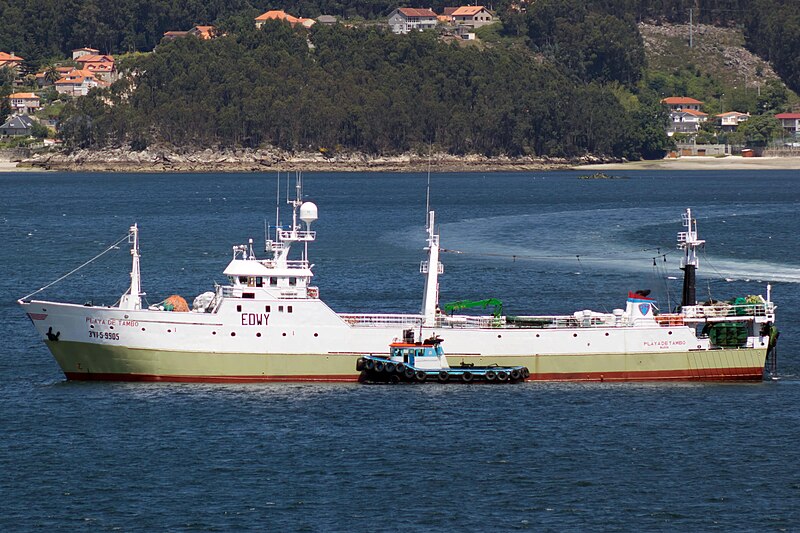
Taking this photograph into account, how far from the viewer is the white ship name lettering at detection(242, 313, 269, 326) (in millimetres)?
57312

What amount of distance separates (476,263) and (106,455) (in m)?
60.2

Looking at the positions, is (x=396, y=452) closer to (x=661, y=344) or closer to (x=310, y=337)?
(x=310, y=337)

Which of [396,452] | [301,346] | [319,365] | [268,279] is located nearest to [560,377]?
[319,365]

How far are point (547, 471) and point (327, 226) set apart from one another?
9823 cm

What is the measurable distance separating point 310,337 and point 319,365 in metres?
1.31

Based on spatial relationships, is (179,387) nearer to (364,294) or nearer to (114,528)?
(114,528)

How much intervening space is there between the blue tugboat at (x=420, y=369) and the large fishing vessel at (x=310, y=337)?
1.57 feet

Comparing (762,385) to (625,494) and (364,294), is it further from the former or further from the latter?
(364,294)

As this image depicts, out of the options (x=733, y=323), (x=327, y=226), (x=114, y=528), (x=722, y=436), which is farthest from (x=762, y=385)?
(x=327, y=226)

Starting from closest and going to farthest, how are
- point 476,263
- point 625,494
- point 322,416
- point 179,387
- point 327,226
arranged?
point 625,494
point 322,416
point 179,387
point 476,263
point 327,226

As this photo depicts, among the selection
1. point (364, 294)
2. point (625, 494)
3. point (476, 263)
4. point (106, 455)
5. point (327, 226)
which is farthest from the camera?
point (327, 226)

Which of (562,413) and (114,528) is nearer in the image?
(114,528)

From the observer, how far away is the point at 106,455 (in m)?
48.1

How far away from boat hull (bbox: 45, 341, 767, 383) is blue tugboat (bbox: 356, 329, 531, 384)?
67cm
